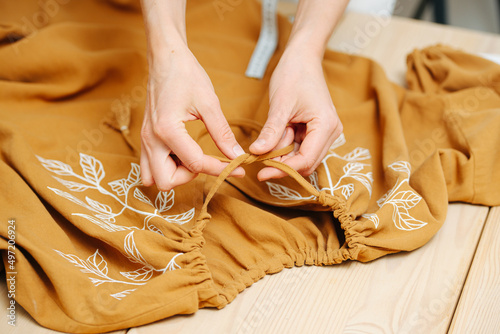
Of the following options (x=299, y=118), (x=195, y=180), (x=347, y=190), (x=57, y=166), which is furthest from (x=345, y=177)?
(x=57, y=166)

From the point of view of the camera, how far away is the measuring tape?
3.12 feet

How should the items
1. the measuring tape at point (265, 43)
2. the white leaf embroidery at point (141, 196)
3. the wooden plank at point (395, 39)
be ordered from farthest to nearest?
the wooden plank at point (395, 39), the measuring tape at point (265, 43), the white leaf embroidery at point (141, 196)

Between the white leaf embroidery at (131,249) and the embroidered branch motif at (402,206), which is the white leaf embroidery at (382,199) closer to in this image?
the embroidered branch motif at (402,206)

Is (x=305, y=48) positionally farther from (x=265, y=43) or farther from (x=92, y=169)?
(x=92, y=169)

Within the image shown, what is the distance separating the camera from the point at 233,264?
0.72 metres

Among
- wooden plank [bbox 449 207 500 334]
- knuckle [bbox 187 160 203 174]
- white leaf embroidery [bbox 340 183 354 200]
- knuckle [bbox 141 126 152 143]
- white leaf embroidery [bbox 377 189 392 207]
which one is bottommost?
wooden plank [bbox 449 207 500 334]

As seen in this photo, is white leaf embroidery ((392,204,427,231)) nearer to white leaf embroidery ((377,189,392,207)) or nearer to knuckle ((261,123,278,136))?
white leaf embroidery ((377,189,392,207))

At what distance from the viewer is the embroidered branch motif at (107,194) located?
718 mm

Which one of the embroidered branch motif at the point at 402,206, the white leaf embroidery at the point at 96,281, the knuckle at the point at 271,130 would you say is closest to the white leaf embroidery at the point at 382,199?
the embroidered branch motif at the point at 402,206

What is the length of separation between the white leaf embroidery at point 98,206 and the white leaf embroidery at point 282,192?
10.0 inches

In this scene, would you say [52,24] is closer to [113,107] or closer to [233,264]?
[113,107]

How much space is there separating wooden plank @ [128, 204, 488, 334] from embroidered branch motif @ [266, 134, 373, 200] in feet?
0.37

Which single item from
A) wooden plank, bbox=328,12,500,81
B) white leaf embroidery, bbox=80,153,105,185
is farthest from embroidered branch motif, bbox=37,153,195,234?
wooden plank, bbox=328,12,500,81

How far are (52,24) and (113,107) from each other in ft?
0.79
